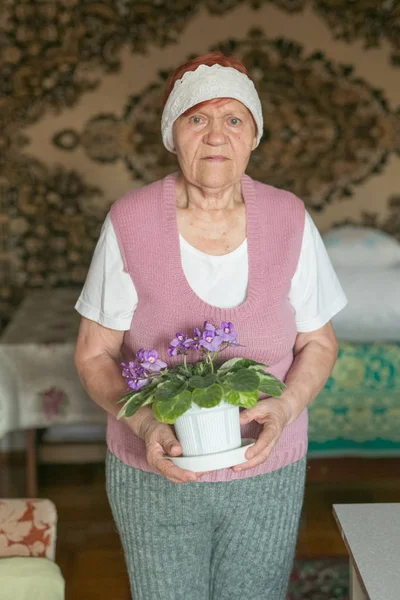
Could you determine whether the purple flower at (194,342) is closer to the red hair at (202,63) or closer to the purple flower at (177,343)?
the purple flower at (177,343)

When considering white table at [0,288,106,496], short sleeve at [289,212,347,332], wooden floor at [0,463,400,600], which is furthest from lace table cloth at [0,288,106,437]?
short sleeve at [289,212,347,332]

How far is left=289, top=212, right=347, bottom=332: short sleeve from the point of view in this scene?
5.40ft

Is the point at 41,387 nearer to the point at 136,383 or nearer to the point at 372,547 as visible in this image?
the point at 136,383

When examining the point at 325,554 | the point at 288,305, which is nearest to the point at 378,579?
the point at 288,305

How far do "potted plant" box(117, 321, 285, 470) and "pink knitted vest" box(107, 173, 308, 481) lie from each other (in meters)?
0.08

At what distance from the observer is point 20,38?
4047 millimetres

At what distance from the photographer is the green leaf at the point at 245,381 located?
1.41m

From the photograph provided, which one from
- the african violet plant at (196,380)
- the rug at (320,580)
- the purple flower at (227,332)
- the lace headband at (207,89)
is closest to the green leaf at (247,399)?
the african violet plant at (196,380)

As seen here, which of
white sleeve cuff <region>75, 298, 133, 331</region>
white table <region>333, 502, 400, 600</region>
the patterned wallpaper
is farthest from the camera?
the patterned wallpaper

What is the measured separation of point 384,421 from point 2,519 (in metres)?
1.54

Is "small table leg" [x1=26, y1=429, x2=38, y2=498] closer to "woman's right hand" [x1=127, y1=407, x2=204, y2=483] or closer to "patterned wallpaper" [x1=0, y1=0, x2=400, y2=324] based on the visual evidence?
"patterned wallpaper" [x1=0, y1=0, x2=400, y2=324]

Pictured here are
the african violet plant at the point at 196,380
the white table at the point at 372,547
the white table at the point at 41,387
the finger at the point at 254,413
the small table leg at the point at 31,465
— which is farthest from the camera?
the small table leg at the point at 31,465

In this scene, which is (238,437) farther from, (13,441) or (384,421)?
(13,441)

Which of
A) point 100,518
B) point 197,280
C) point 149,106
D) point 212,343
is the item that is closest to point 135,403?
point 212,343
